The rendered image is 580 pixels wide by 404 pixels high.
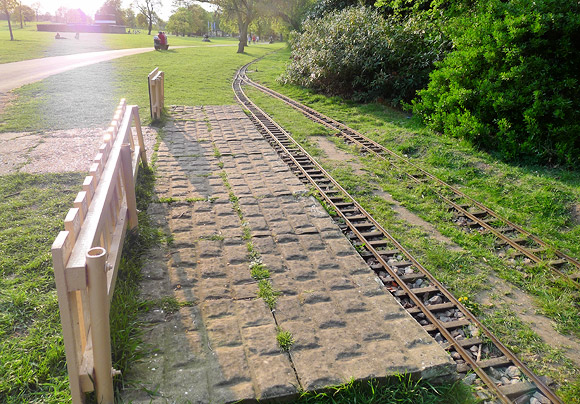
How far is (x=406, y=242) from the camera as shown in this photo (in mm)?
5145

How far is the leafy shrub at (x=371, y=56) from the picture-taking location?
12656 mm

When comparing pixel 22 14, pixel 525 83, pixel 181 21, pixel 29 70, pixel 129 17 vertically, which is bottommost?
pixel 29 70

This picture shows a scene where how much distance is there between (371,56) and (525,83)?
6.64 metres

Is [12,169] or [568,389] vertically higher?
[12,169]

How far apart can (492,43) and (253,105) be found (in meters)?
7.30

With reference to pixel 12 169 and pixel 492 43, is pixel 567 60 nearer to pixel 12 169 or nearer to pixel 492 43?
pixel 492 43

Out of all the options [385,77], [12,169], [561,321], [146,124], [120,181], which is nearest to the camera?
[561,321]

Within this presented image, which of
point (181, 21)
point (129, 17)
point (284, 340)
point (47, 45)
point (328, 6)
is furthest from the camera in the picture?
point (129, 17)

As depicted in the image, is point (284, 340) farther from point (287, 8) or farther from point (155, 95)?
point (287, 8)

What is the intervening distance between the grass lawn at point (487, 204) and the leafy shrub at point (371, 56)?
8.49ft

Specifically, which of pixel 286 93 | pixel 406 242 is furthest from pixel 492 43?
pixel 286 93

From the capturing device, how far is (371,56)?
1399cm

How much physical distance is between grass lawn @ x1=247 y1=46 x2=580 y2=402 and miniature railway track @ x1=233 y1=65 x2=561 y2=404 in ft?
0.49

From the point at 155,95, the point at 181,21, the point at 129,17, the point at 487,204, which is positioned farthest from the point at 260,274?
the point at 129,17
